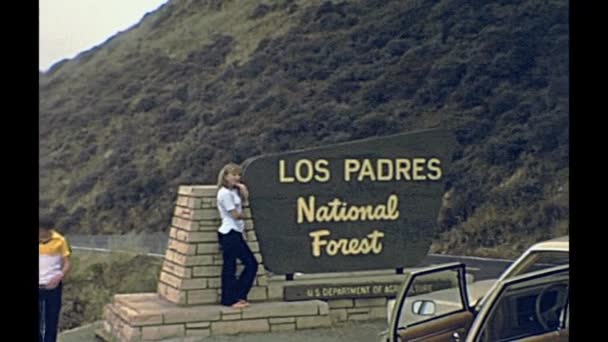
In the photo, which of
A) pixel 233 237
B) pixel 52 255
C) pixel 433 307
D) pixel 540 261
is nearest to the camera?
pixel 52 255

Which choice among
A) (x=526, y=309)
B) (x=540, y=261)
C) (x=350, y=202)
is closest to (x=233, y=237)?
(x=350, y=202)

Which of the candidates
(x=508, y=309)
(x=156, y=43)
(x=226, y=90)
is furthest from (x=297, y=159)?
(x=508, y=309)

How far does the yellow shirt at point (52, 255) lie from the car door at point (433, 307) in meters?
1.44

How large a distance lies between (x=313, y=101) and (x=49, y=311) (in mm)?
1436

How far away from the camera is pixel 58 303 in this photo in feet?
16.6

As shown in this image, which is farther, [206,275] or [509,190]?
[509,190]

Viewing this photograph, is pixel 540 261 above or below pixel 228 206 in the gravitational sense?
below

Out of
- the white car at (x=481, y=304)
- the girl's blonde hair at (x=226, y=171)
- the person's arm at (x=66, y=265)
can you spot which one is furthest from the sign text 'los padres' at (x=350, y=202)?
the person's arm at (x=66, y=265)

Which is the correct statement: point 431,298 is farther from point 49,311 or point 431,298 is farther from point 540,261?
point 49,311

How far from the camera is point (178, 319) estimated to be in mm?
5113

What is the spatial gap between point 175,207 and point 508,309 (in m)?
1.47

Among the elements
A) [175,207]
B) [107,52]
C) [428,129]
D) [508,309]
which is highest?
[107,52]

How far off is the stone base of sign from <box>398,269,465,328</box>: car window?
50 centimetres

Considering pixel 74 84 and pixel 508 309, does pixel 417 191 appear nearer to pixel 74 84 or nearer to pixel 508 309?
pixel 508 309
